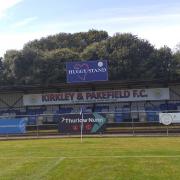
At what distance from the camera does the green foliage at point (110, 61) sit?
210ft

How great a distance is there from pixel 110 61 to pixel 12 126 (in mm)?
30623

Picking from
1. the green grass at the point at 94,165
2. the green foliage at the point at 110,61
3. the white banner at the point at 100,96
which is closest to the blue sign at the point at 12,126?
the white banner at the point at 100,96

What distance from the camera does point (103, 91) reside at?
51.3 metres

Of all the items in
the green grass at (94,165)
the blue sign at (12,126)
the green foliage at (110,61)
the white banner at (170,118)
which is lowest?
the green grass at (94,165)

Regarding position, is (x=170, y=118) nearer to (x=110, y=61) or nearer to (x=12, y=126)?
(x=12, y=126)

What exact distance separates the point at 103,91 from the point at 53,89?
19.9 feet

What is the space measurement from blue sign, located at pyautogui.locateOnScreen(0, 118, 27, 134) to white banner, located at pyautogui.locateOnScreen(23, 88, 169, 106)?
47.0 feet

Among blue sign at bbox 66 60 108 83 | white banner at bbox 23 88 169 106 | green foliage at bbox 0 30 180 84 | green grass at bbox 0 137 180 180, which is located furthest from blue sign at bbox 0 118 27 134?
green foliage at bbox 0 30 180 84

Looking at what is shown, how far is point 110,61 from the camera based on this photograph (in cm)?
6619

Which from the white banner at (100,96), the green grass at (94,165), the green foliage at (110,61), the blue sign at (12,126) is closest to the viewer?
the green grass at (94,165)

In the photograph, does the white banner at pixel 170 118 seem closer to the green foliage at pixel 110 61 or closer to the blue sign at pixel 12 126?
the blue sign at pixel 12 126

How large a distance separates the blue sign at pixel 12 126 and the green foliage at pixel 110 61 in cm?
2530

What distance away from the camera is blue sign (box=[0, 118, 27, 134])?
37750 mm

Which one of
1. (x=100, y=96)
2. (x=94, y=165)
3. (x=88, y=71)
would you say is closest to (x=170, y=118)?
(x=88, y=71)
